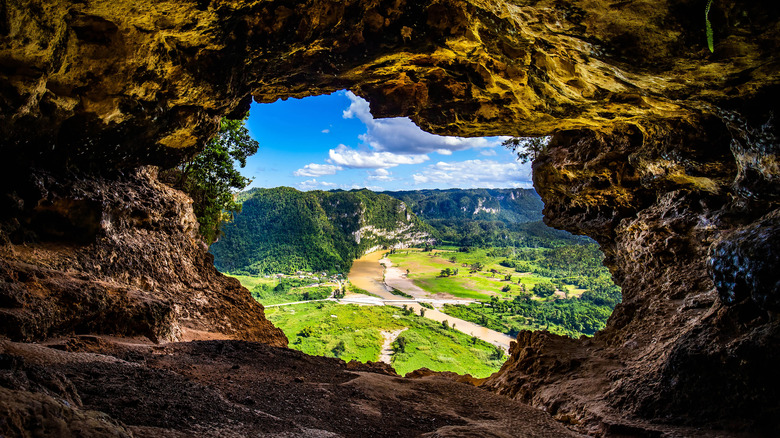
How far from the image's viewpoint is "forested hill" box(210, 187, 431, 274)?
93562 mm

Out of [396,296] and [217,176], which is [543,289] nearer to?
[396,296]

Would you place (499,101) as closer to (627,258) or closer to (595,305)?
(627,258)

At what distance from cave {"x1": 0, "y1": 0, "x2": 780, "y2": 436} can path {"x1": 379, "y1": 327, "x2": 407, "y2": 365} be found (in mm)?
Answer: 28655

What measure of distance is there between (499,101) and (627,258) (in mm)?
7292

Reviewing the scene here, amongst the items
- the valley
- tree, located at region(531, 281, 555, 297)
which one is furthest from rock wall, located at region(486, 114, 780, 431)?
tree, located at region(531, 281, 555, 297)

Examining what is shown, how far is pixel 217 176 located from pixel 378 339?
112 ft

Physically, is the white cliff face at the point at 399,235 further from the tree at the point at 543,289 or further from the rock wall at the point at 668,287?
the rock wall at the point at 668,287

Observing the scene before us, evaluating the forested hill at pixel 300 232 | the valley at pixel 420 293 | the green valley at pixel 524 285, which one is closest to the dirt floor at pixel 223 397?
the valley at pixel 420 293

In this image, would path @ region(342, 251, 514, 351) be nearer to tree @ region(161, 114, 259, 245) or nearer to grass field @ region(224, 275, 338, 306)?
grass field @ region(224, 275, 338, 306)

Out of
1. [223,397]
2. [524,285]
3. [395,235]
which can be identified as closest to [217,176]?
[223,397]

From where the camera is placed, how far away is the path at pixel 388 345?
3997 cm

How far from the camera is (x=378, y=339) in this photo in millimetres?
46594

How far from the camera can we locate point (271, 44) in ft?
29.9

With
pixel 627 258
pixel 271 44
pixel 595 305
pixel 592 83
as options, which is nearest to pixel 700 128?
pixel 592 83
